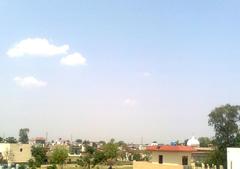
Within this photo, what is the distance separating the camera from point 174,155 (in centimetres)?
4941

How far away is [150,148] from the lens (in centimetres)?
5284

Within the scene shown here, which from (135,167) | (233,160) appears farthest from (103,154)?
(233,160)

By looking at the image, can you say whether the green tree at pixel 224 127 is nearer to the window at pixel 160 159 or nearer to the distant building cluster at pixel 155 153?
the distant building cluster at pixel 155 153

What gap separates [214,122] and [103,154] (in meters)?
25.8

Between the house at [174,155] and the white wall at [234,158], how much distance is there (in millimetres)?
9025

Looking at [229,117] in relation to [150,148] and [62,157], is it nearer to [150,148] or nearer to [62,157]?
[150,148]

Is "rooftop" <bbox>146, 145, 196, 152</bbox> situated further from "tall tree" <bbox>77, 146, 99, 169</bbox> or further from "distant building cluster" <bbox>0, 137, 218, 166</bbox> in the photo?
"tall tree" <bbox>77, 146, 99, 169</bbox>

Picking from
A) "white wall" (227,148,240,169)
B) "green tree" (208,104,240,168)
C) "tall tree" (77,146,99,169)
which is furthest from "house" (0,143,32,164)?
"white wall" (227,148,240,169)

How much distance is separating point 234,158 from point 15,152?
60980 mm

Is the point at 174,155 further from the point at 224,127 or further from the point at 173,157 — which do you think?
the point at 224,127

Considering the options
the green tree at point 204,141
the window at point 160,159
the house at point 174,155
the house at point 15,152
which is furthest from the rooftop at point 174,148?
the green tree at point 204,141

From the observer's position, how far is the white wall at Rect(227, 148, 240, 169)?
39.3 metres

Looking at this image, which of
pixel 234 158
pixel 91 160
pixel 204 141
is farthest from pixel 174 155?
pixel 204 141

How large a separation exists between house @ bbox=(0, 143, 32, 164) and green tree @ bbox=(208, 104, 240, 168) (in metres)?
44.3
